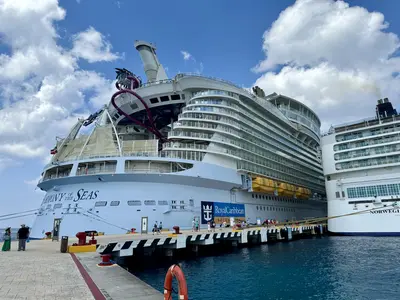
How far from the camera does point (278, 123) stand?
188 feet

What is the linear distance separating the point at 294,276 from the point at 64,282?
39.6 ft

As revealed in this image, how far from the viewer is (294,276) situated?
15.4 m

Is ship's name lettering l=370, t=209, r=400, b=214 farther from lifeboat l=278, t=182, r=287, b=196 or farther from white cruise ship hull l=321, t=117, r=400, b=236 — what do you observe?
lifeboat l=278, t=182, r=287, b=196

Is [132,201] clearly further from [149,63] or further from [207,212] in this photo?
[149,63]

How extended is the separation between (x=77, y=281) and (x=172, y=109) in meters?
42.5

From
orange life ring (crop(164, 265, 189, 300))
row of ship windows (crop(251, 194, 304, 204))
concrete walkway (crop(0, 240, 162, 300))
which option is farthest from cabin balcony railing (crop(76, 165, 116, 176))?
orange life ring (crop(164, 265, 189, 300))

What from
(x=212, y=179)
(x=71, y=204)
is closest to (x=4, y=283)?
(x=71, y=204)

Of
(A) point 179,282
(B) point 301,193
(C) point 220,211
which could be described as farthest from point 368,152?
(A) point 179,282

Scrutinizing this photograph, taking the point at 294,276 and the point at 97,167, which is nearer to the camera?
the point at 294,276

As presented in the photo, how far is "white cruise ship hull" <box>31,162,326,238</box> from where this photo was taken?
28.1m

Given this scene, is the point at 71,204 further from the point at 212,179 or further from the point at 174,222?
the point at 212,179

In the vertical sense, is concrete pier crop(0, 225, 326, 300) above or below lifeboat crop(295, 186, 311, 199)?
below

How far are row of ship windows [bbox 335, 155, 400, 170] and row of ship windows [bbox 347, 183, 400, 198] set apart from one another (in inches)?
119

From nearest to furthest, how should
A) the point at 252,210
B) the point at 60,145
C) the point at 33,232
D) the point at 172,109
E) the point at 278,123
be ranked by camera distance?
1. the point at 33,232
2. the point at 60,145
3. the point at 252,210
4. the point at 172,109
5. the point at 278,123
